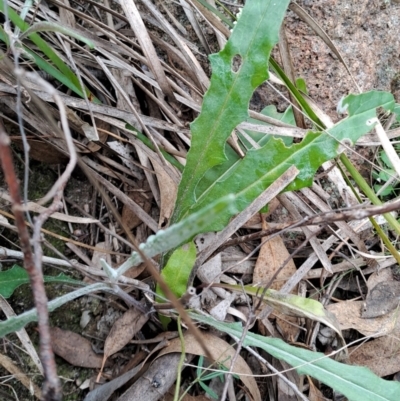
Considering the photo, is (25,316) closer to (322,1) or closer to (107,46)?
(107,46)

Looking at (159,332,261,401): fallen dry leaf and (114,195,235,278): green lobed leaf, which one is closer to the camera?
(114,195,235,278): green lobed leaf

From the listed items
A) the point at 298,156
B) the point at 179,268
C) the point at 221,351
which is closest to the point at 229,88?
the point at 298,156

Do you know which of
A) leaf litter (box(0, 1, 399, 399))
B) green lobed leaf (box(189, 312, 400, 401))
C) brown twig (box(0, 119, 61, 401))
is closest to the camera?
brown twig (box(0, 119, 61, 401))

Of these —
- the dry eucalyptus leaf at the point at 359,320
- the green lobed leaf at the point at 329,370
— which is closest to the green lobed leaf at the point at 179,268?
the green lobed leaf at the point at 329,370

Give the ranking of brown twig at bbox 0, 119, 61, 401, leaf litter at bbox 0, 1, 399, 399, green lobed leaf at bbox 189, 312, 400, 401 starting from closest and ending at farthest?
brown twig at bbox 0, 119, 61, 401, green lobed leaf at bbox 189, 312, 400, 401, leaf litter at bbox 0, 1, 399, 399

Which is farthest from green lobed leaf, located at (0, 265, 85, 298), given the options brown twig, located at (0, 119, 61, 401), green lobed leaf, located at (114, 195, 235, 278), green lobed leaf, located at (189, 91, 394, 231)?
brown twig, located at (0, 119, 61, 401)

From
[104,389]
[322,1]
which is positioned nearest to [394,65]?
[322,1]

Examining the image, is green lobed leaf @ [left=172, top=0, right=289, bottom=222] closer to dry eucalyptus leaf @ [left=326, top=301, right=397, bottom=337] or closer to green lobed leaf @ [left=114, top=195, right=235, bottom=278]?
green lobed leaf @ [left=114, top=195, right=235, bottom=278]
